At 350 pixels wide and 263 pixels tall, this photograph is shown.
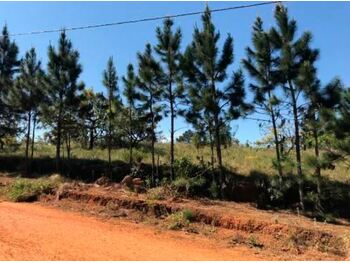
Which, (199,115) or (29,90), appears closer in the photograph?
(199,115)

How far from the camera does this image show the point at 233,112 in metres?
20.8

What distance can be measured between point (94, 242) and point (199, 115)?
38.1 feet

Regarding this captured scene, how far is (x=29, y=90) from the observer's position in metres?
28.6

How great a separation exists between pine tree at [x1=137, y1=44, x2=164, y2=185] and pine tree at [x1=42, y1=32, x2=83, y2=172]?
5.79 meters

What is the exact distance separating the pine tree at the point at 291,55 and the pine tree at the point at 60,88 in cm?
1281

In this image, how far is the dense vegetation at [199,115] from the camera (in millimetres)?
18125

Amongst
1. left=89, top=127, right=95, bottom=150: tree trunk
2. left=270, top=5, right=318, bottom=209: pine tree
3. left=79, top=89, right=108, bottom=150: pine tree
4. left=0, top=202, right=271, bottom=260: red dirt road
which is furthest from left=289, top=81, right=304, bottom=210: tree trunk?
left=89, top=127, right=95, bottom=150: tree trunk

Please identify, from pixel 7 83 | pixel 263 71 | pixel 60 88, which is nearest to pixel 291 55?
pixel 263 71

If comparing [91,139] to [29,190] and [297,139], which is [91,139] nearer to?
[29,190]

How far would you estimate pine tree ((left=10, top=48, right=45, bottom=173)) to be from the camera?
28156 mm

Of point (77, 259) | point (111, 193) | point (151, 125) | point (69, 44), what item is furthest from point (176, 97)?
point (77, 259)

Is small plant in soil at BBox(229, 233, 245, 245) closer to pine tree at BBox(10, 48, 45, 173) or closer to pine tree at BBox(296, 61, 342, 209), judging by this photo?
pine tree at BBox(296, 61, 342, 209)

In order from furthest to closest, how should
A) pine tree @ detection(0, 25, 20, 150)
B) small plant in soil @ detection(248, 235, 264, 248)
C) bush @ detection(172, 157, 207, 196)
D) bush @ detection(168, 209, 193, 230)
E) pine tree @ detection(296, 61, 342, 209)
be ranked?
pine tree @ detection(0, 25, 20, 150) < bush @ detection(172, 157, 207, 196) < pine tree @ detection(296, 61, 342, 209) < bush @ detection(168, 209, 193, 230) < small plant in soil @ detection(248, 235, 264, 248)

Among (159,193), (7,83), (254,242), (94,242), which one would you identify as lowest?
(254,242)
